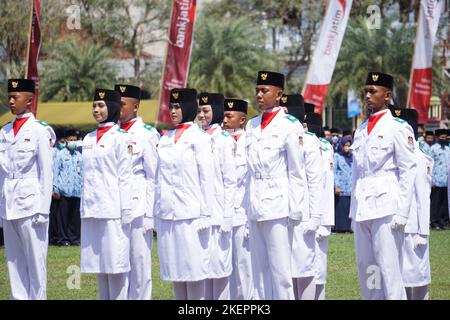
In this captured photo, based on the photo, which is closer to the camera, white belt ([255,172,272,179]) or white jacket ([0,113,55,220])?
white belt ([255,172,272,179])

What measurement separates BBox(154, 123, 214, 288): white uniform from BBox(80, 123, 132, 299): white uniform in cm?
43

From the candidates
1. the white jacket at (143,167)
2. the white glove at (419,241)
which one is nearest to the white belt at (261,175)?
the white jacket at (143,167)

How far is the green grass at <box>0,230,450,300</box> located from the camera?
13352mm

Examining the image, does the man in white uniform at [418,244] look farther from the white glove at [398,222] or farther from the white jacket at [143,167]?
the white jacket at [143,167]

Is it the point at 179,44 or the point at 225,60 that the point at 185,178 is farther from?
the point at 225,60

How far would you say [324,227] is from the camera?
12719 millimetres

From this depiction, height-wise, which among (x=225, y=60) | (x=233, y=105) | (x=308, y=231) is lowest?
(x=308, y=231)

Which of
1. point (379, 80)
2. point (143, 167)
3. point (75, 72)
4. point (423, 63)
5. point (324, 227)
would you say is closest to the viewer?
point (379, 80)

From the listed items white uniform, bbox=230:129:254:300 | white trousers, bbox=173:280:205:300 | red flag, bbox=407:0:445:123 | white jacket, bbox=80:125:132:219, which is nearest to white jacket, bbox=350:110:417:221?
white trousers, bbox=173:280:205:300

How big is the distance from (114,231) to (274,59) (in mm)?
31476

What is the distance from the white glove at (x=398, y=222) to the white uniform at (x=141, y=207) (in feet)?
8.12

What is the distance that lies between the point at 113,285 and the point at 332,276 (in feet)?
16.5

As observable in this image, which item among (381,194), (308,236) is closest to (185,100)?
(308,236)

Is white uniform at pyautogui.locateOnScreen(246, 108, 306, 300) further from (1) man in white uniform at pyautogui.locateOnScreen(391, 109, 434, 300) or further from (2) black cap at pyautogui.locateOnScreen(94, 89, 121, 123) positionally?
(1) man in white uniform at pyautogui.locateOnScreen(391, 109, 434, 300)
